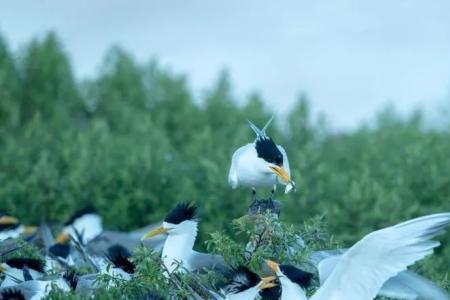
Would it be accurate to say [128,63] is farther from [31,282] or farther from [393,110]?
[31,282]

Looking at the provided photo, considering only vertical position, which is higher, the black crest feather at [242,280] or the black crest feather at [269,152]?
the black crest feather at [269,152]

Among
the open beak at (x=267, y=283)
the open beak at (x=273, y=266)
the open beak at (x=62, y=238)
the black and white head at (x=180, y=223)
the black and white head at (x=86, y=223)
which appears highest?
the black and white head at (x=180, y=223)

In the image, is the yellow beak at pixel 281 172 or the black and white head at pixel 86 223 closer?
the yellow beak at pixel 281 172

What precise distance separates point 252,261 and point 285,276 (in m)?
0.41

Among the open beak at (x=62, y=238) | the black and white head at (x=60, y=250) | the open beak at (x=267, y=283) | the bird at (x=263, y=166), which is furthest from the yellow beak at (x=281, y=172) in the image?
the open beak at (x=62, y=238)

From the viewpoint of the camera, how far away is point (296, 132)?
1744cm

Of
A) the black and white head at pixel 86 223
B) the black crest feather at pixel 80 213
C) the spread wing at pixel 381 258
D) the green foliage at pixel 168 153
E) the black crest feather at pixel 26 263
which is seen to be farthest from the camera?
the green foliage at pixel 168 153

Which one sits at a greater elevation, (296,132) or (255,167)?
(255,167)

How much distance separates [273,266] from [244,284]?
0.68 ft

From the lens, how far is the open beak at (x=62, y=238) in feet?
37.7

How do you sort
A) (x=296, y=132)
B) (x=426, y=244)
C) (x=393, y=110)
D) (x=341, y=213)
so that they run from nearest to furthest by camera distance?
(x=426, y=244) < (x=341, y=213) < (x=296, y=132) < (x=393, y=110)

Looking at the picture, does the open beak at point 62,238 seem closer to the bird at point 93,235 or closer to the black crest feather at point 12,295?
the bird at point 93,235

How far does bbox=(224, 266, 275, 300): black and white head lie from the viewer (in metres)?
6.94

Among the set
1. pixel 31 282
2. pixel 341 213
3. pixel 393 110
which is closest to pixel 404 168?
pixel 341 213
